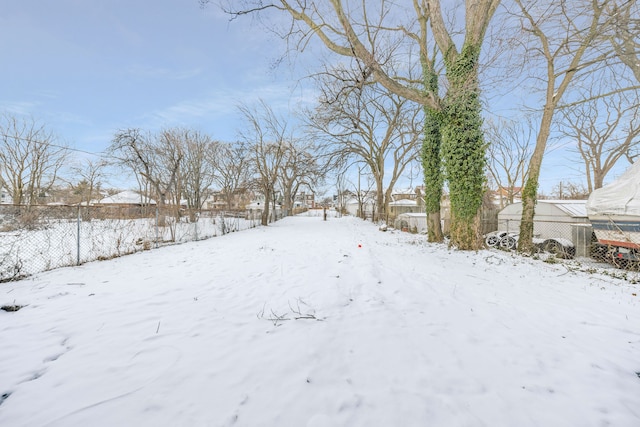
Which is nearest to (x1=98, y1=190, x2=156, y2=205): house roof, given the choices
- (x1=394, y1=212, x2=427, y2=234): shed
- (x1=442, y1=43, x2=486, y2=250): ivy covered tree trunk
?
(x1=394, y1=212, x2=427, y2=234): shed

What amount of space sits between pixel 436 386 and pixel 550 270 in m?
5.34

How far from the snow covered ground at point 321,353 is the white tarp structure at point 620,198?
370 cm

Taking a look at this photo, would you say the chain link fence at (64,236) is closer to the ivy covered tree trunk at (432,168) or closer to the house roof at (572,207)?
the ivy covered tree trunk at (432,168)

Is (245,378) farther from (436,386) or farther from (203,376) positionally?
(436,386)

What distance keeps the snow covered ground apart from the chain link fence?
4.11 feet

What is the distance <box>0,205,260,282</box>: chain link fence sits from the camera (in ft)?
18.0

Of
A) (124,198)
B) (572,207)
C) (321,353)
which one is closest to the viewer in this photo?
(321,353)

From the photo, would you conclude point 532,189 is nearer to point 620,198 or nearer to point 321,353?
point 620,198

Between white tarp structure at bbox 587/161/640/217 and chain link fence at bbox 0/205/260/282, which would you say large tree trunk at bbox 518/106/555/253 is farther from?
chain link fence at bbox 0/205/260/282

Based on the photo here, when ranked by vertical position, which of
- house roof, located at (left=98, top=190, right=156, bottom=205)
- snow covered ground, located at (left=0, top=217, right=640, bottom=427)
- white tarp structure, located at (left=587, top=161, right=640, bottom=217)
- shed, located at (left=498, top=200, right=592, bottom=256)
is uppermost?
house roof, located at (left=98, top=190, right=156, bottom=205)

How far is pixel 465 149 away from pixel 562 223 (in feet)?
18.7

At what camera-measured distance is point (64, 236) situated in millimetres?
6586

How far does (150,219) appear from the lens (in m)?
10.0

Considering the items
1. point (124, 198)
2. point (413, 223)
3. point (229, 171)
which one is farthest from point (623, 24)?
point (124, 198)
